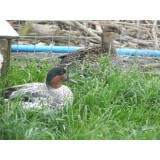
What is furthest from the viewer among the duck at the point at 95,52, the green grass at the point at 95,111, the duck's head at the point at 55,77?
the duck at the point at 95,52

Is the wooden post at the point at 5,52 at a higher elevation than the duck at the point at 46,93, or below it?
higher

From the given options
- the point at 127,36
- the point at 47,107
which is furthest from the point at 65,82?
the point at 127,36

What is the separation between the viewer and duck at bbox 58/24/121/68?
626 cm

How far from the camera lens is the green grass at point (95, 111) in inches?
181

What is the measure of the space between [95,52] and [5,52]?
1.27 m

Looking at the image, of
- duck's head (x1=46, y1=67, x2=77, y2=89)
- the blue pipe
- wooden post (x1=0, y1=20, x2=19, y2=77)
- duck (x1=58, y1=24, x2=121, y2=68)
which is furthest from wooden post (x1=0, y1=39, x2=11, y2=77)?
the blue pipe

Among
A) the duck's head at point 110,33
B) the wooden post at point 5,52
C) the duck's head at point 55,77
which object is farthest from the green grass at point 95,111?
the duck's head at point 110,33

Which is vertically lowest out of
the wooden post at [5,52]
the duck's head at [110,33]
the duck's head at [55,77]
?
the duck's head at [55,77]

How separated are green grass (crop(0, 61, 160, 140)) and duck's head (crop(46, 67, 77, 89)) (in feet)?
0.71

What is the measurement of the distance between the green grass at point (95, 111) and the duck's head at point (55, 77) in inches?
8.6

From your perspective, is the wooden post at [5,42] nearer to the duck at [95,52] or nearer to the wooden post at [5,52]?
the wooden post at [5,52]

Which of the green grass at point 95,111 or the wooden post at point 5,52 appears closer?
the green grass at point 95,111

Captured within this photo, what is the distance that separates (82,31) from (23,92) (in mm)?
2835

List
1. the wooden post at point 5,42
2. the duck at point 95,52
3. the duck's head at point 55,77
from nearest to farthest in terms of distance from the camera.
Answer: the wooden post at point 5,42
the duck's head at point 55,77
the duck at point 95,52
